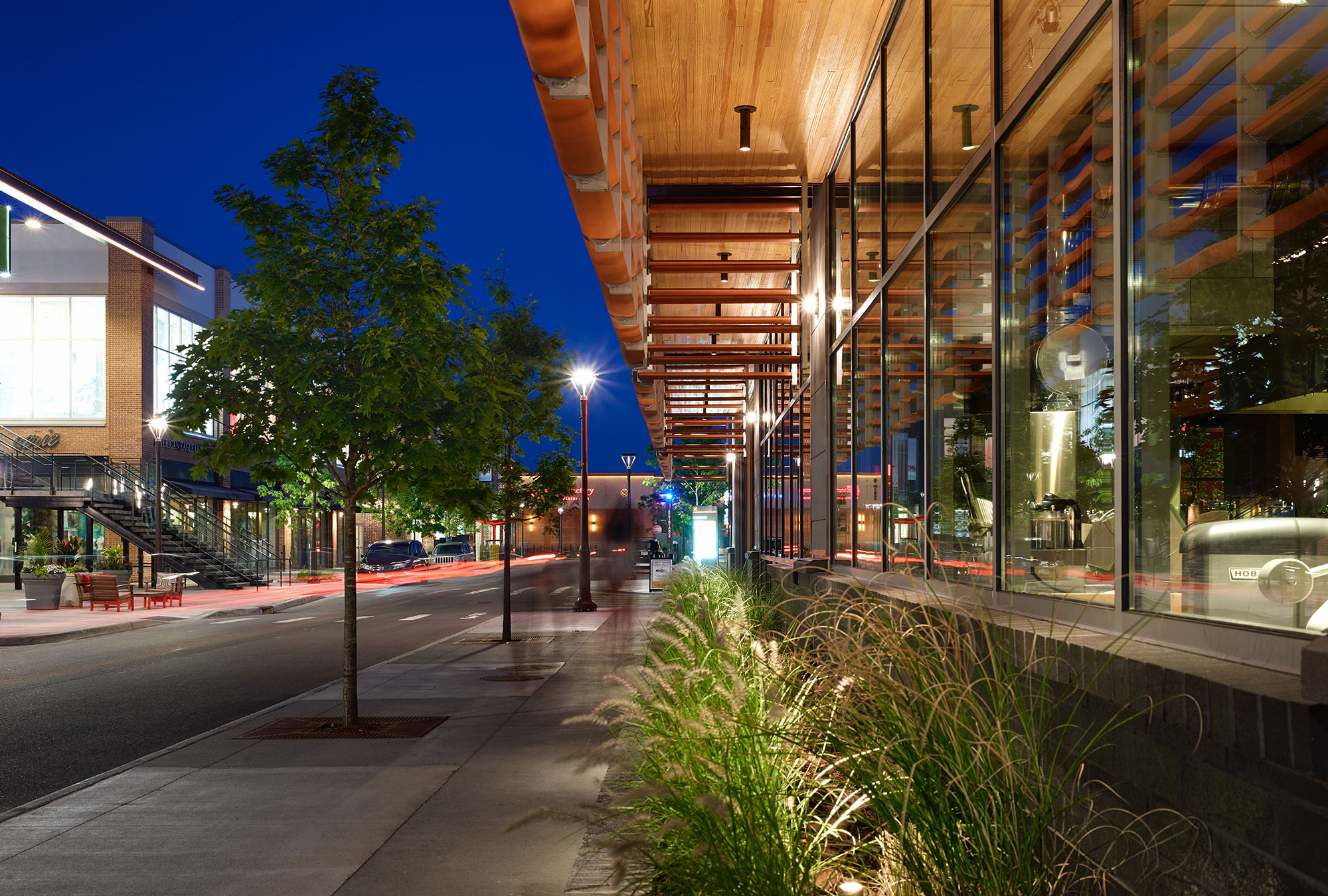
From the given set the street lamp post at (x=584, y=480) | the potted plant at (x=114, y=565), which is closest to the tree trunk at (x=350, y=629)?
the street lamp post at (x=584, y=480)

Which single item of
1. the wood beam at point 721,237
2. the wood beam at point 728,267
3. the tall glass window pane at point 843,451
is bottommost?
the tall glass window pane at point 843,451

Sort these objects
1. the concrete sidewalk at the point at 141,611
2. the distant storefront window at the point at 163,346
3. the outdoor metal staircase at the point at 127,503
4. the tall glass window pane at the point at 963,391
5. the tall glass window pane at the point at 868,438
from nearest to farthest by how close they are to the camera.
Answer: the tall glass window pane at the point at 963,391, the tall glass window pane at the point at 868,438, the concrete sidewalk at the point at 141,611, the outdoor metal staircase at the point at 127,503, the distant storefront window at the point at 163,346

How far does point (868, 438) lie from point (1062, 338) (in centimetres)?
502

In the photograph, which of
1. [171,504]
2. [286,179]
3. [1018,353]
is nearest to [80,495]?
[171,504]

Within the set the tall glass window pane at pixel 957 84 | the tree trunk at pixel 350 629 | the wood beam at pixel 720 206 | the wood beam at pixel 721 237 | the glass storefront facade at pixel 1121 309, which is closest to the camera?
the glass storefront facade at pixel 1121 309

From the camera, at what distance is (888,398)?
29.2 feet

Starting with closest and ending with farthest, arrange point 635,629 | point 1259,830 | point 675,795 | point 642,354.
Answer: point 1259,830 → point 675,795 → point 642,354 → point 635,629

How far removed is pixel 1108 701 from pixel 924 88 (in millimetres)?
5995

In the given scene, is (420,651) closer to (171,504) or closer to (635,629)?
(635,629)

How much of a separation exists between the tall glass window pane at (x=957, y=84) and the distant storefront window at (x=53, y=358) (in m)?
43.5

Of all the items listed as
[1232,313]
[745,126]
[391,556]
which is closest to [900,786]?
[1232,313]

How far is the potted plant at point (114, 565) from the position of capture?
1421 inches

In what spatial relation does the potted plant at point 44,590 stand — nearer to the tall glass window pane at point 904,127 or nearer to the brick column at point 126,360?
the brick column at point 126,360

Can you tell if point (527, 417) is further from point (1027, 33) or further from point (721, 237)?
point (1027, 33)
